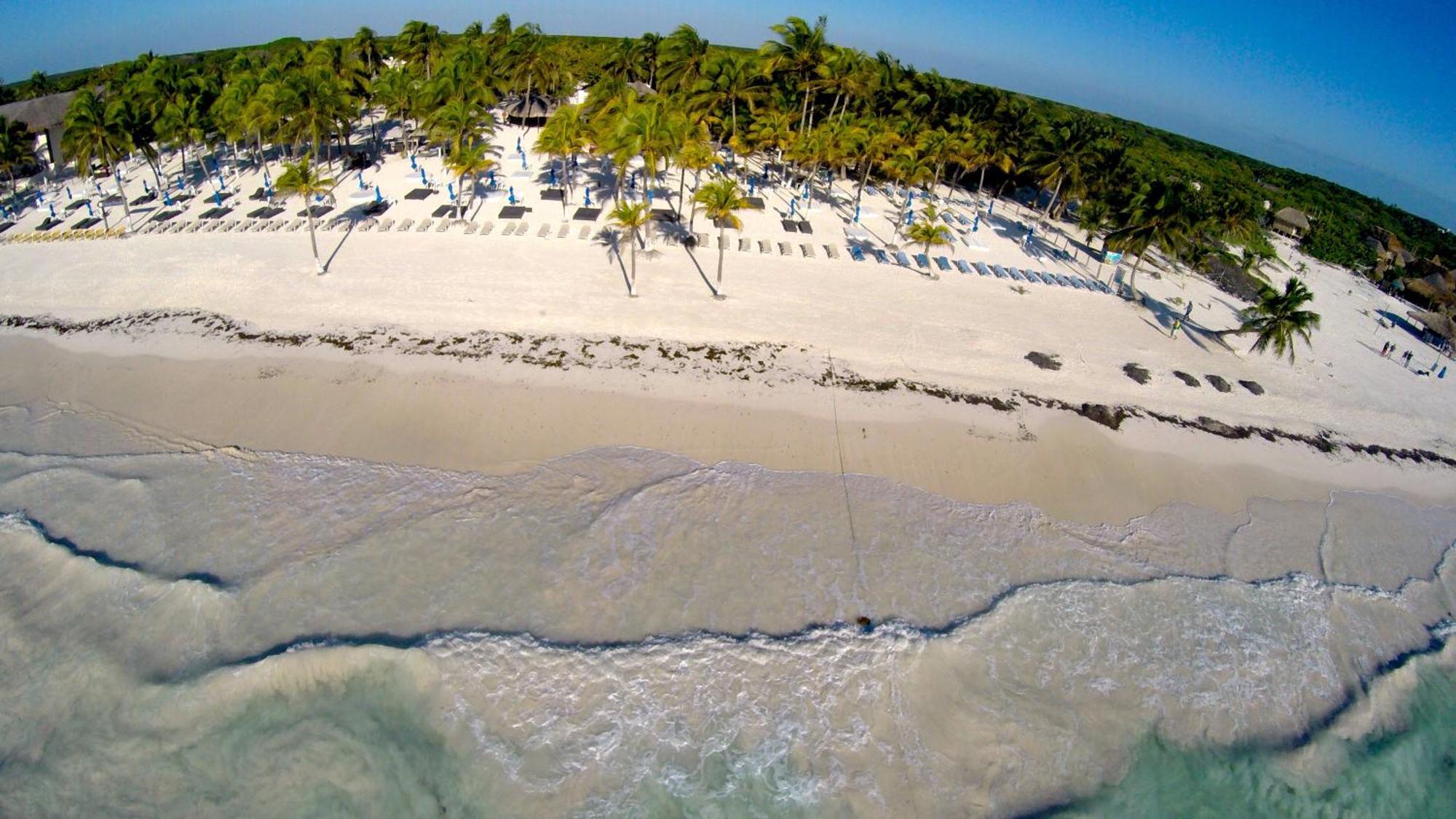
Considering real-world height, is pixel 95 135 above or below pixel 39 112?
below

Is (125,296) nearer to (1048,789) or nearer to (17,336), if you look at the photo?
(17,336)

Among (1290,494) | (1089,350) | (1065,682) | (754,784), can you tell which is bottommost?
(754,784)

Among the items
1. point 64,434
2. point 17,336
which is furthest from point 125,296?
point 64,434

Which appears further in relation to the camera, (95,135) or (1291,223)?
(1291,223)

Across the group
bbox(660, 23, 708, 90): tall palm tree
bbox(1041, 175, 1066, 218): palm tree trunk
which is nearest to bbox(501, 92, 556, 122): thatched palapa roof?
bbox(660, 23, 708, 90): tall palm tree

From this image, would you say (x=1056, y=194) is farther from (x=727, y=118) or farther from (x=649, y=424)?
(x=649, y=424)

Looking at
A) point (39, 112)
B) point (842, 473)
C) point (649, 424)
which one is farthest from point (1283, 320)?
point (39, 112)

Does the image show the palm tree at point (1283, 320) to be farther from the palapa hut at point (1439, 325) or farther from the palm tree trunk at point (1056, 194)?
the palm tree trunk at point (1056, 194)
